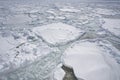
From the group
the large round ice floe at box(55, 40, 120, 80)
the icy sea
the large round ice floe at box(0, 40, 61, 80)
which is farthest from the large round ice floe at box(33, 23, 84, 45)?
the large round ice floe at box(55, 40, 120, 80)

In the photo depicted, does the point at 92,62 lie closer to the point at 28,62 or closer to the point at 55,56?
the point at 55,56

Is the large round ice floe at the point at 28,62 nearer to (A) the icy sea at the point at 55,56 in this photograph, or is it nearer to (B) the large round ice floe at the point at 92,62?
(A) the icy sea at the point at 55,56

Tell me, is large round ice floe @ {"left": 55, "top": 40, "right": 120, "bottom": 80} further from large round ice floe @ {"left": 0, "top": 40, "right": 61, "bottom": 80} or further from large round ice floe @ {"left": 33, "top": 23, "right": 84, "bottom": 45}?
large round ice floe @ {"left": 33, "top": 23, "right": 84, "bottom": 45}

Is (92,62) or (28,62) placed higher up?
(92,62)

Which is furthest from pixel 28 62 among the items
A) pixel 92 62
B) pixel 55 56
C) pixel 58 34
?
pixel 58 34

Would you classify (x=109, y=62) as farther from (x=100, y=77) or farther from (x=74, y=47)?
(x=74, y=47)

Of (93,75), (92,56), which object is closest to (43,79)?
(93,75)
